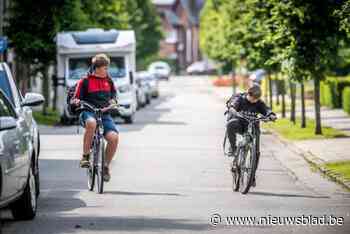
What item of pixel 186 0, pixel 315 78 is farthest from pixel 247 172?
pixel 186 0

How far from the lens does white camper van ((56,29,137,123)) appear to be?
36.8 meters

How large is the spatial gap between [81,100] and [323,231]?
5177 mm

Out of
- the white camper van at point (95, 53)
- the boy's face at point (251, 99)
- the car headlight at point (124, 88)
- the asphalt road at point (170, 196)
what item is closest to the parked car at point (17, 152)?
the asphalt road at point (170, 196)

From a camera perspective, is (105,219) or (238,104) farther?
(238,104)

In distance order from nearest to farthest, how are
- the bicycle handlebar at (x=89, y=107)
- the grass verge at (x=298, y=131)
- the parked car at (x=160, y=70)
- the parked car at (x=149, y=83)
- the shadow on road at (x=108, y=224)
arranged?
the shadow on road at (x=108, y=224) < the bicycle handlebar at (x=89, y=107) < the grass verge at (x=298, y=131) < the parked car at (x=149, y=83) < the parked car at (x=160, y=70)

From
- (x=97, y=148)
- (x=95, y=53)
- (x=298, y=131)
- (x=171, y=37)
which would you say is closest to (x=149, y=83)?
(x=95, y=53)

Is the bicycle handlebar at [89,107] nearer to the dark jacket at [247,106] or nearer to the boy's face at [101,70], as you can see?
the boy's face at [101,70]

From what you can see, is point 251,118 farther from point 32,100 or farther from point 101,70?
point 32,100

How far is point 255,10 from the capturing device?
3491cm

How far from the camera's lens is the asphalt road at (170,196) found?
41.0ft

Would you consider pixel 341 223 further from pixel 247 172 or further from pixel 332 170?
pixel 332 170

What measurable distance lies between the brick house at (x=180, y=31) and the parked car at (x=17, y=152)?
133673 millimetres

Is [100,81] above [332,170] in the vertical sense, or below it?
above

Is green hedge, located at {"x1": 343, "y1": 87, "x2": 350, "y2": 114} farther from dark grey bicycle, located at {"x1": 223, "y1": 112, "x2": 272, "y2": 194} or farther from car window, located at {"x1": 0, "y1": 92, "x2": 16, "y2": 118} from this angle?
car window, located at {"x1": 0, "y1": 92, "x2": 16, "y2": 118}
